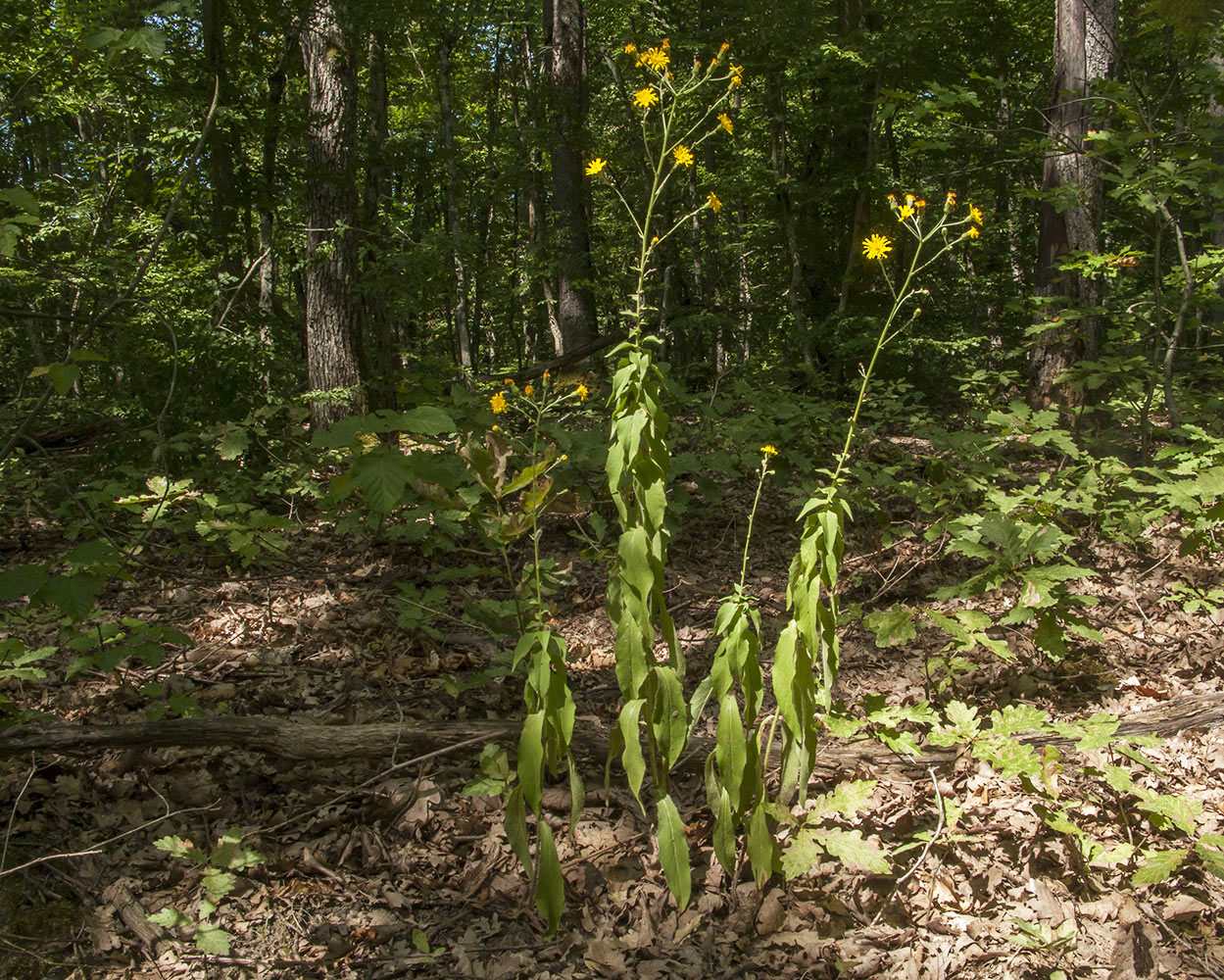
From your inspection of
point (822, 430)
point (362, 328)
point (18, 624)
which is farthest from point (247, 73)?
point (822, 430)

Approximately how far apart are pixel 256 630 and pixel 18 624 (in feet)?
3.05

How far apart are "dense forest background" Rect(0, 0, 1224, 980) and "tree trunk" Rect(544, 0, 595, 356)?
206cm

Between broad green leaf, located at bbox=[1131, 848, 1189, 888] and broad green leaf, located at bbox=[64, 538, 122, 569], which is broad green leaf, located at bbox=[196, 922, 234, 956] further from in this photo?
broad green leaf, located at bbox=[1131, 848, 1189, 888]

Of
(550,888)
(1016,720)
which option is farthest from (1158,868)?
(550,888)

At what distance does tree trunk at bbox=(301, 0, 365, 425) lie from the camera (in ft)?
19.2

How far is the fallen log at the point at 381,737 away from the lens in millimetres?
2152

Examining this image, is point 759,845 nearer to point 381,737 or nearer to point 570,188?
point 381,737

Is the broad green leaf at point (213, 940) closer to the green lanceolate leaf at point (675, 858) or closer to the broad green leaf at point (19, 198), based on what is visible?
the green lanceolate leaf at point (675, 858)

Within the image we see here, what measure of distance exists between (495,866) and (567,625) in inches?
58.0

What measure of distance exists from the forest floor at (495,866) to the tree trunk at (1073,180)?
3586 mm

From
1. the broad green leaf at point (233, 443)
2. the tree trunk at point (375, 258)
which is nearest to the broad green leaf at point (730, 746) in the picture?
the broad green leaf at point (233, 443)

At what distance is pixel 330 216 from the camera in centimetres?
593

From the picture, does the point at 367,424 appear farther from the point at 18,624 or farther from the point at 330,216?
the point at 330,216

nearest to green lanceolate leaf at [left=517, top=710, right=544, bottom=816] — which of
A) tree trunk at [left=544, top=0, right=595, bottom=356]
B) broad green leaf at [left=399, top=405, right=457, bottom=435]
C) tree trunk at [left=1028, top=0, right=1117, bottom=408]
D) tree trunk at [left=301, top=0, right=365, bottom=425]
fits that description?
broad green leaf at [left=399, top=405, right=457, bottom=435]
